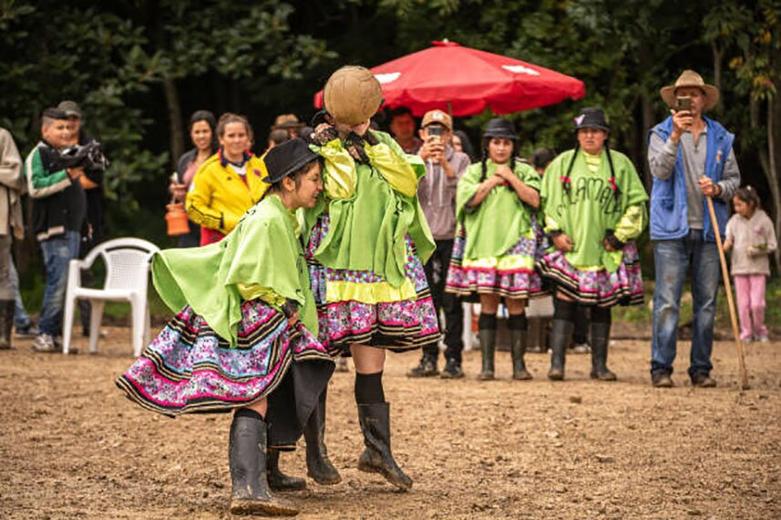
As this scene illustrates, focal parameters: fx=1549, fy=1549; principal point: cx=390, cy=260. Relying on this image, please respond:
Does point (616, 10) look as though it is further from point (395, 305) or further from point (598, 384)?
point (395, 305)

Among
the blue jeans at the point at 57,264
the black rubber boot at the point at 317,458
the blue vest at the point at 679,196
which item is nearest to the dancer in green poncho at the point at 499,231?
the blue vest at the point at 679,196

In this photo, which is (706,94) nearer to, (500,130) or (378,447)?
(500,130)

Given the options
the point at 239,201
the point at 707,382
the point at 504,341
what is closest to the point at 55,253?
the point at 239,201

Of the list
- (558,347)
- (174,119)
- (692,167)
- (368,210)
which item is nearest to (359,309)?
(368,210)

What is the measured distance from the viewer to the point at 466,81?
1227cm

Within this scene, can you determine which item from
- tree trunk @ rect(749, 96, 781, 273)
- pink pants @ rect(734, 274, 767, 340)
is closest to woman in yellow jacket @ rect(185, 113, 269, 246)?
pink pants @ rect(734, 274, 767, 340)

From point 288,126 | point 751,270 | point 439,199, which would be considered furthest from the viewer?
point 751,270

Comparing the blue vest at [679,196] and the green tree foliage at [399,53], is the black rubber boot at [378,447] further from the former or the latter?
the green tree foliage at [399,53]

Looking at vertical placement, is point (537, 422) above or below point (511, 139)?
below

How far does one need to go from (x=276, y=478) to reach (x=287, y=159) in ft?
4.45

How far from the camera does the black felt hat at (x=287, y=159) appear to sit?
613 centimetres

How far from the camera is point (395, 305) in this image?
6.49m

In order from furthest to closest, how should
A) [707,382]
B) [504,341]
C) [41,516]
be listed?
[504,341]
[707,382]
[41,516]

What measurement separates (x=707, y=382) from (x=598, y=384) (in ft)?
2.50
